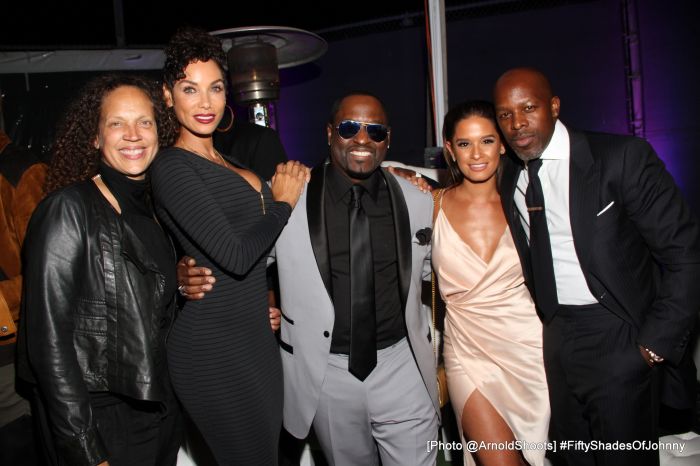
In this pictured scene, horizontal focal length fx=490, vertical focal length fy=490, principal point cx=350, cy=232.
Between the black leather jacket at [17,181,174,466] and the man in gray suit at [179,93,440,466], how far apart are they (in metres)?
0.63

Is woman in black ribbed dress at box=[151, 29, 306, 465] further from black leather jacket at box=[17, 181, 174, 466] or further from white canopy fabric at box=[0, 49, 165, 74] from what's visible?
white canopy fabric at box=[0, 49, 165, 74]

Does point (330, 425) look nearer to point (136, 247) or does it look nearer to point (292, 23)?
point (136, 247)

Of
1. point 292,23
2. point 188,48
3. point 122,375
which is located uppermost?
point 292,23

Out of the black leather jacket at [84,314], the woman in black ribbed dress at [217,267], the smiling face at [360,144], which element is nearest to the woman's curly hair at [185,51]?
the woman in black ribbed dress at [217,267]

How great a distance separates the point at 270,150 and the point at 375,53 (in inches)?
287

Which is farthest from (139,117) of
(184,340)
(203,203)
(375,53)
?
(375,53)

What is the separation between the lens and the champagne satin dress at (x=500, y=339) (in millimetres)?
2422

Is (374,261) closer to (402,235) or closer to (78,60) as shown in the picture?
(402,235)

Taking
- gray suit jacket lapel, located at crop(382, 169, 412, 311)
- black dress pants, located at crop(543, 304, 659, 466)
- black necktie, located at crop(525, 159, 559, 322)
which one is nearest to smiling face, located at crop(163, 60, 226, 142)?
gray suit jacket lapel, located at crop(382, 169, 412, 311)

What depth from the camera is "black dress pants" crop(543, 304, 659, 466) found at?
225 cm

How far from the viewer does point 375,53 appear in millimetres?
9773

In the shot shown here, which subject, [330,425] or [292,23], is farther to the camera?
[292,23]

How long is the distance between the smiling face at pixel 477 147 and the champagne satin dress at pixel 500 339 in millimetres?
349

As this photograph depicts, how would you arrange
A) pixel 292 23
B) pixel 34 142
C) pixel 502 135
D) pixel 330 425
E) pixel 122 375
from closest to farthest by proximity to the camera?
pixel 122 375 → pixel 330 425 → pixel 502 135 → pixel 34 142 → pixel 292 23
